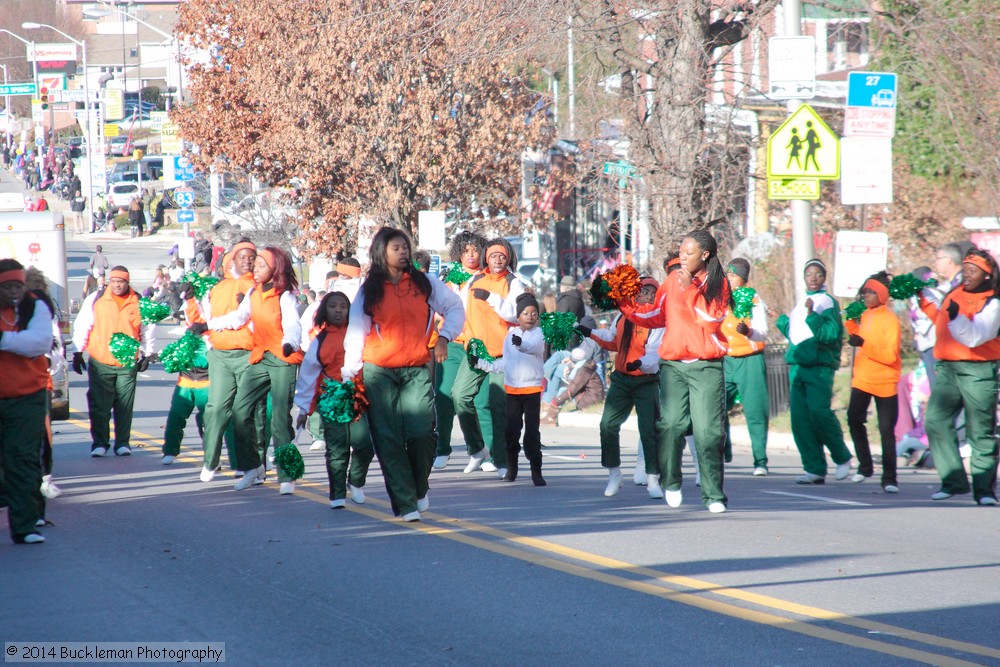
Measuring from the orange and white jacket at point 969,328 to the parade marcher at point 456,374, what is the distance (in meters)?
3.98

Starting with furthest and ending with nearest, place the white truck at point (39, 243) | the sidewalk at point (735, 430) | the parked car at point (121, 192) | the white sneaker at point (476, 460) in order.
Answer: the parked car at point (121, 192), the white truck at point (39, 243), the sidewalk at point (735, 430), the white sneaker at point (476, 460)

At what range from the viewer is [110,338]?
13.3 metres

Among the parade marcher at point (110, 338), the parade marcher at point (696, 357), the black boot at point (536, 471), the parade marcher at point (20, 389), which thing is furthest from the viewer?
the parade marcher at point (110, 338)

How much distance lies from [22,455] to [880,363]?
7.02 metres

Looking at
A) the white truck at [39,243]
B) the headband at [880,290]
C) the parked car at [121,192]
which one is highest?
the parked car at [121,192]

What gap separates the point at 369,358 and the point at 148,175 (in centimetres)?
6064

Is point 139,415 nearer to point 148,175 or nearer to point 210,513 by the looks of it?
point 210,513

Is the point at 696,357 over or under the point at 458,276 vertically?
under

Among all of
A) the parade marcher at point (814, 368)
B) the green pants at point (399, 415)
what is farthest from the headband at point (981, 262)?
the green pants at point (399, 415)

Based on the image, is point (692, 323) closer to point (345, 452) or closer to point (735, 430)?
point (345, 452)

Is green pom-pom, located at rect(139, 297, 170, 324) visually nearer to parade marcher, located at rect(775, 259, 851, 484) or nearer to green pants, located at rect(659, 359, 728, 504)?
green pants, located at rect(659, 359, 728, 504)

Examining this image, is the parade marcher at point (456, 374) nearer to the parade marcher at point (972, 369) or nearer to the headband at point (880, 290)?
the headband at point (880, 290)

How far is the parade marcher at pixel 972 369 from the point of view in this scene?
397 inches

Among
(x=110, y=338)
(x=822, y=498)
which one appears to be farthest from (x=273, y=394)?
(x=822, y=498)
